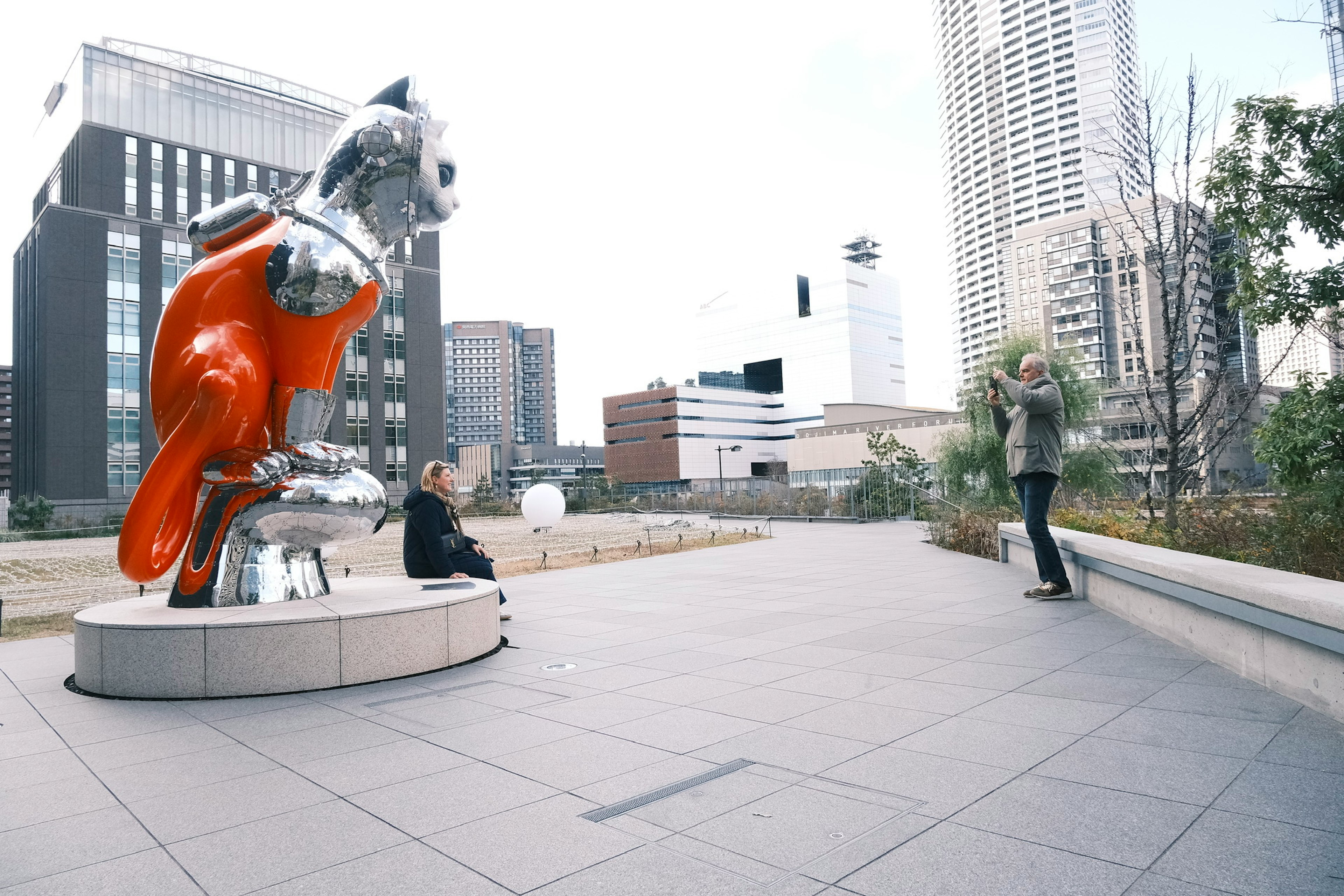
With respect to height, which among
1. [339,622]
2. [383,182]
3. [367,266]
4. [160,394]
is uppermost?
[383,182]

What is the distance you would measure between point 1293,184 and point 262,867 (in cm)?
784

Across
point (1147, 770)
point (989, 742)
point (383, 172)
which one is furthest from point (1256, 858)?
point (383, 172)

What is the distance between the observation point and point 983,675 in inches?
188

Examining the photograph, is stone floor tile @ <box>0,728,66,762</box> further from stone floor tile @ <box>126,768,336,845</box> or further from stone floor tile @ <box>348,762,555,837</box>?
stone floor tile @ <box>348,762,555,837</box>

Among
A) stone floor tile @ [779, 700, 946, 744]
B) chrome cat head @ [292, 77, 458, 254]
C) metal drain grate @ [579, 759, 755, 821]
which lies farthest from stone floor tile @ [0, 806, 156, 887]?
chrome cat head @ [292, 77, 458, 254]

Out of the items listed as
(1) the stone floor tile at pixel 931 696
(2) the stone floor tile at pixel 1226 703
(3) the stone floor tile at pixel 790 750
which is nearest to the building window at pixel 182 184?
(1) the stone floor tile at pixel 931 696

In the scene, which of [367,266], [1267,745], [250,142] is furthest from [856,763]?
[250,142]

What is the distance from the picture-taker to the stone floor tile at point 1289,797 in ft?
8.52

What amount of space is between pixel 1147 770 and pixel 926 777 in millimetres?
857

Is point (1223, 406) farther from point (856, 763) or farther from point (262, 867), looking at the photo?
point (262, 867)

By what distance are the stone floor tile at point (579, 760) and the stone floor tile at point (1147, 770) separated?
1661 mm

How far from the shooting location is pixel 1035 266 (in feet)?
334

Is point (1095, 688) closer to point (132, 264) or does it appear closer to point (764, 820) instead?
point (764, 820)

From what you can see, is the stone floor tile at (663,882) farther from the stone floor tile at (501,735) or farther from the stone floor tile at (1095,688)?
the stone floor tile at (1095,688)
